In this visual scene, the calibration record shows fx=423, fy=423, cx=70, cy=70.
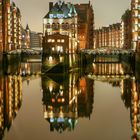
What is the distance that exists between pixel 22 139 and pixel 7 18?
273ft

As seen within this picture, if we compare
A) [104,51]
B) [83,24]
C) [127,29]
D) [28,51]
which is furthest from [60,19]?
[127,29]

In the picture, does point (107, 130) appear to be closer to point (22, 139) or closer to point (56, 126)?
point (56, 126)

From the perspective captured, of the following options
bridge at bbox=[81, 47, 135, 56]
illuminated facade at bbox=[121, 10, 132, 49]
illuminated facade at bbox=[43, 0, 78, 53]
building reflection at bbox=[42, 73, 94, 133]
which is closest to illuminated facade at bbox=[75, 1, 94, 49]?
illuminated facade at bbox=[121, 10, 132, 49]

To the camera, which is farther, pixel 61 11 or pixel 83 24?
pixel 83 24

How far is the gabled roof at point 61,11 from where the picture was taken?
11462cm

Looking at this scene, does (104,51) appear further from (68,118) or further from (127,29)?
(68,118)

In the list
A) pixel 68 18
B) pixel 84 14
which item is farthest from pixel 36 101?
pixel 84 14

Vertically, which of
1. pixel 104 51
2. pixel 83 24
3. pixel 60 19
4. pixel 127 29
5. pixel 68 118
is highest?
pixel 60 19

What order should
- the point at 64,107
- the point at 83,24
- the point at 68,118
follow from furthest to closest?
1. the point at 83,24
2. the point at 64,107
3. the point at 68,118

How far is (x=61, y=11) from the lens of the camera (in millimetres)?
116062

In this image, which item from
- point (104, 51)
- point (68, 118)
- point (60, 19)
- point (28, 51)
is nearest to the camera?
point (68, 118)

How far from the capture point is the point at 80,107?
2980 centimetres

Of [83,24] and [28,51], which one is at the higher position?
[83,24]

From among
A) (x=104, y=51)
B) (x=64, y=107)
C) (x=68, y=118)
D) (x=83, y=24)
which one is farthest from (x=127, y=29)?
(x=68, y=118)
